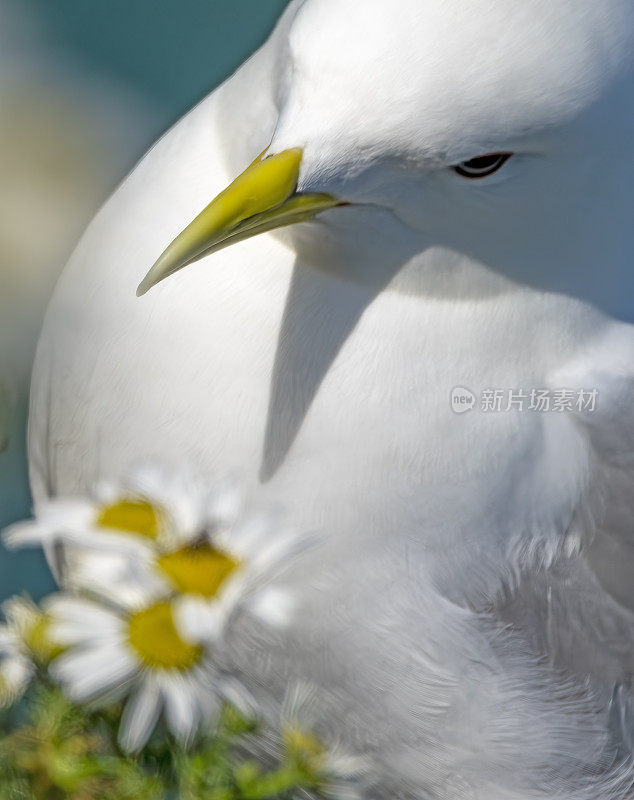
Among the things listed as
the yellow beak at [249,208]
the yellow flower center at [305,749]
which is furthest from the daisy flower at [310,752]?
the yellow beak at [249,208]

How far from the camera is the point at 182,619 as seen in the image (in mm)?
506

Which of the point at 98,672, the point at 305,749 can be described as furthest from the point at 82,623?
the point at 305,749

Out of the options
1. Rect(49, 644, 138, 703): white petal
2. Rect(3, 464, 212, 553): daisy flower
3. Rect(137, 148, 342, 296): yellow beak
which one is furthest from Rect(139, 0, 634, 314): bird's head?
Rect(49, 644, 138, 703): white petal

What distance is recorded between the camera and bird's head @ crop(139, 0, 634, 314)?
667 mm

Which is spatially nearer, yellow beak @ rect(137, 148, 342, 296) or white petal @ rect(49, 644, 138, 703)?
white petal @ rect(49, 644, 138, 703)

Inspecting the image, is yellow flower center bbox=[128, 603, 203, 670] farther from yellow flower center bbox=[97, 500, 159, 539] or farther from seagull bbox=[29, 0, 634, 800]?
seagull bbox=[29, 0, 634, 800]

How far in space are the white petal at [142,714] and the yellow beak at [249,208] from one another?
11.3 inches

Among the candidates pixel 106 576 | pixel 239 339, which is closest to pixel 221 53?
pixel 239 339

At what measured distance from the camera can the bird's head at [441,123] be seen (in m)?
0.67

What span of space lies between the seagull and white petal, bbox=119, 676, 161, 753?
0.29 m

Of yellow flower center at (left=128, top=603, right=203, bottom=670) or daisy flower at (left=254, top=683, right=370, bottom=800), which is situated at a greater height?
yellow flower center at (left=128, top=603, right=203, bottom=670)

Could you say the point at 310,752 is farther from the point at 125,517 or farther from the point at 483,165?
the point at 483,165

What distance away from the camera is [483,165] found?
700 mm

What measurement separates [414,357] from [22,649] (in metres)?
0.39
